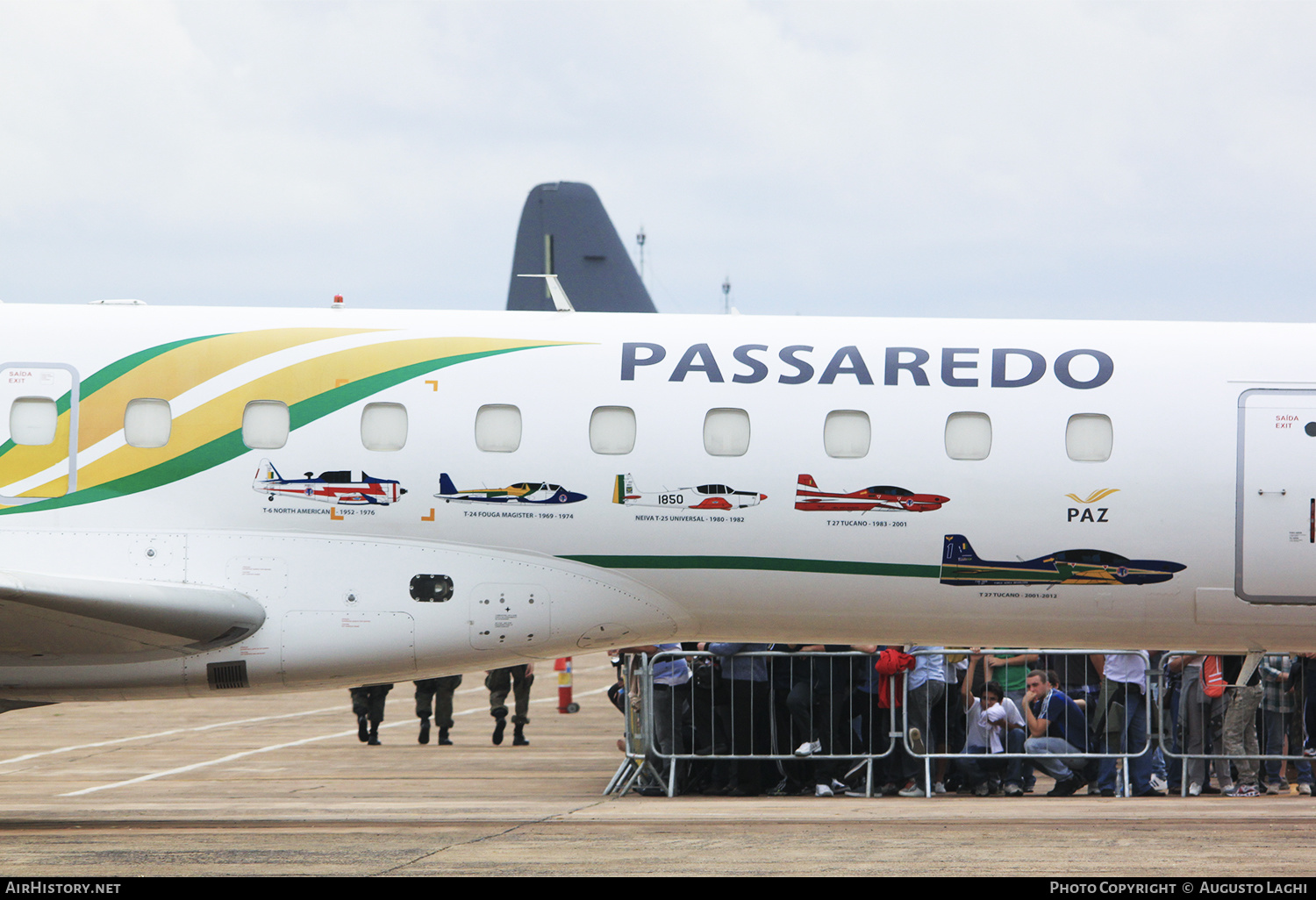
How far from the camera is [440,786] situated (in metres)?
14.1

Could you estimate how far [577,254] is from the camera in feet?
73.4

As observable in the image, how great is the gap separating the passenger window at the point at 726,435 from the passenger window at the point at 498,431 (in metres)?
1.24

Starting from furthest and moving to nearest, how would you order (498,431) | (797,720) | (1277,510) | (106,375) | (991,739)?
(991,739)
(797,720)
(106,375)
(498,431)
(1277,510)

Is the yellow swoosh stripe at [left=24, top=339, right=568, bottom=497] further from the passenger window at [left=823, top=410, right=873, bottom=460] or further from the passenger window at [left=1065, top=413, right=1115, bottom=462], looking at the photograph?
the passenger window at [left=1065, top=413, right=1115, bottom=462]

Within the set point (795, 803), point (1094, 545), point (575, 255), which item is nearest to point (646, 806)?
point (795, 803)

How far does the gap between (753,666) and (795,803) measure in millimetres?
1325

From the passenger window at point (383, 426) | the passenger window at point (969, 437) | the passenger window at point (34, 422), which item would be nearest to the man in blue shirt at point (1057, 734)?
the passenger window at point (969, 437)

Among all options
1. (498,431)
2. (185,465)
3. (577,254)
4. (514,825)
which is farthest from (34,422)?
(577,254)

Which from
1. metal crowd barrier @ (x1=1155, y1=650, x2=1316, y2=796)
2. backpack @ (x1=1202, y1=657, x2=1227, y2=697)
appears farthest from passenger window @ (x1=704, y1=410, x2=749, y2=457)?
backpack @ (x1=1202, y1=657, x2=1227, y2=697)

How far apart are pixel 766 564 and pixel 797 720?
377cm

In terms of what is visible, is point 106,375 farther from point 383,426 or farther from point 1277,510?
point 1277,510

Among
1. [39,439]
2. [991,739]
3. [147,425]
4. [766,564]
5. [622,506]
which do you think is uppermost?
[147,425]

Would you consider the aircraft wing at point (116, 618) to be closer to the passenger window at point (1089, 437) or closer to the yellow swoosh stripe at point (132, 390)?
the yellow swoosh stripe at point (132, 390)

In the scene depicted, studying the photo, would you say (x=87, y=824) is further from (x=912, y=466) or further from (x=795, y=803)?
(x=912, y=466)
